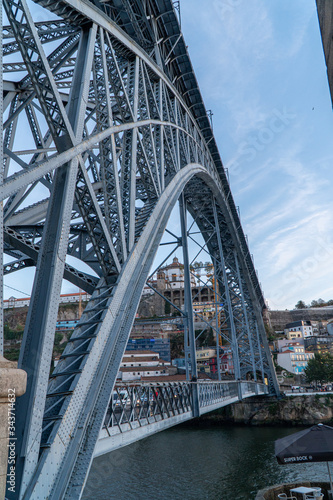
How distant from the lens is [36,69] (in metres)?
5.09

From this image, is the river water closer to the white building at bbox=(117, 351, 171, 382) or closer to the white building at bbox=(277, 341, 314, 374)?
the white building at bbox=(117, 351, 171, 382)

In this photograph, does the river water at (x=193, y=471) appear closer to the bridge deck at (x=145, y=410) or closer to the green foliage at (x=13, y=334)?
the bridge deck at (x=145, y=410)

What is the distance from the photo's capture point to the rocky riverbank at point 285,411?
1506 inches

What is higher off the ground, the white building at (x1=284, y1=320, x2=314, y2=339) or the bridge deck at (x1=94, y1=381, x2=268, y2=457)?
the white building at (x1=284, y1=320, x2=314, y2=339)

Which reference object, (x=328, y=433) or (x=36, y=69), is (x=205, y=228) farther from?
(x=36, y=69)

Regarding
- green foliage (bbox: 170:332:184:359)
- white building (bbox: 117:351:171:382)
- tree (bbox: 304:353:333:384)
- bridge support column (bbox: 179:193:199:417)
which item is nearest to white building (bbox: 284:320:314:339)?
green foliage (bbox: 170:332:184:359)

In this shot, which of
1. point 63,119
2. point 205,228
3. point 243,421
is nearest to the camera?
point 63,119

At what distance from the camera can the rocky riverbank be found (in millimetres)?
38250

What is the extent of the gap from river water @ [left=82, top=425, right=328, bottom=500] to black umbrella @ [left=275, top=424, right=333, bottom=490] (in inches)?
256

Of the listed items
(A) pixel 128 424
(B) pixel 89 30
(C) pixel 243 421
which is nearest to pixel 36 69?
(B) pixel 89 30

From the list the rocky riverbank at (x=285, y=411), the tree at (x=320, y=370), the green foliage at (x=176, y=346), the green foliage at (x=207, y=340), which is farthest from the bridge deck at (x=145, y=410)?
the green foliage at (x=207, y=340)

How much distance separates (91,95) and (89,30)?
483 cm

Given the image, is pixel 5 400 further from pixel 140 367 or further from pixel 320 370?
pixel 320 370

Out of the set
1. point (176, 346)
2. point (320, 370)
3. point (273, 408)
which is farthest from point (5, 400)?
point (176, 346)
